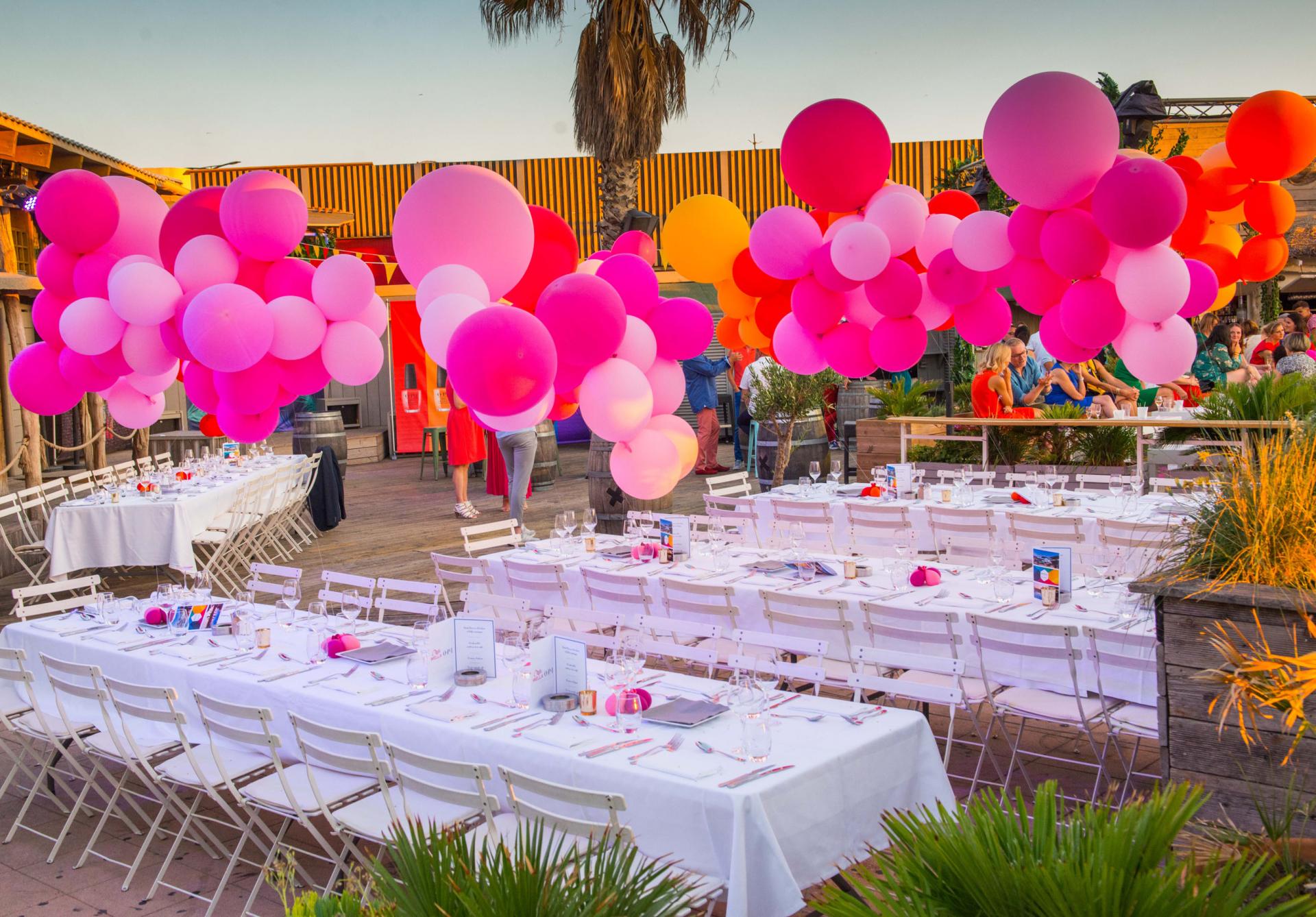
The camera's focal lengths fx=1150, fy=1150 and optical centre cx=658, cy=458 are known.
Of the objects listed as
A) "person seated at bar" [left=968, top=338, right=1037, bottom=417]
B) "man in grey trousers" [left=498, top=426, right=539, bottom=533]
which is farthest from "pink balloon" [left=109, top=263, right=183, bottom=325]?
"person seated at bar" [left=968, top=338, right=1037, bottom=417]

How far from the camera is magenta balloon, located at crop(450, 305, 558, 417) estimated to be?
12.6 ft

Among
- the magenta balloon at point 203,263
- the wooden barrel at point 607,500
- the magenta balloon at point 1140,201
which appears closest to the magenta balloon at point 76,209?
the magenta balloon at point 203,263

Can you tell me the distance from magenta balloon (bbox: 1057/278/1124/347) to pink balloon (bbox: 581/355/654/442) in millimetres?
2289

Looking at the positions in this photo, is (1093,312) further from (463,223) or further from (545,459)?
(545,459)

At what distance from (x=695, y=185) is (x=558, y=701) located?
22375 millimetres

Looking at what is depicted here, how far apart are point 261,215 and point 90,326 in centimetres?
100

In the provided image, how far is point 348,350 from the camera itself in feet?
17.4

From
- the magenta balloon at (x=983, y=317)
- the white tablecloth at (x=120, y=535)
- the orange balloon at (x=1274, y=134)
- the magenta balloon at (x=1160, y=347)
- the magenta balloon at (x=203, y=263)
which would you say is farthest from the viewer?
the white tablecloth at (x=120, y=535)

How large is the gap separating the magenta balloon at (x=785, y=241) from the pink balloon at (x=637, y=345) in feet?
5.15

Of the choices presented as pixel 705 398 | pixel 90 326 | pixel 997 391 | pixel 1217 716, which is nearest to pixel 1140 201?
pixel 1217 716

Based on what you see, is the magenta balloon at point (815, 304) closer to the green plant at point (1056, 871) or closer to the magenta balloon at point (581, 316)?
the magenta balloon at point (581, 316)

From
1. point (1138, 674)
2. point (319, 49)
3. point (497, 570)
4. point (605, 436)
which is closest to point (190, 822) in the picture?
point (605, 436)

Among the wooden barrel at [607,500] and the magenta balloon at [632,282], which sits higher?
the magenta balloon at [632,282]

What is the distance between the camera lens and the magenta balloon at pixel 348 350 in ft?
17.4
